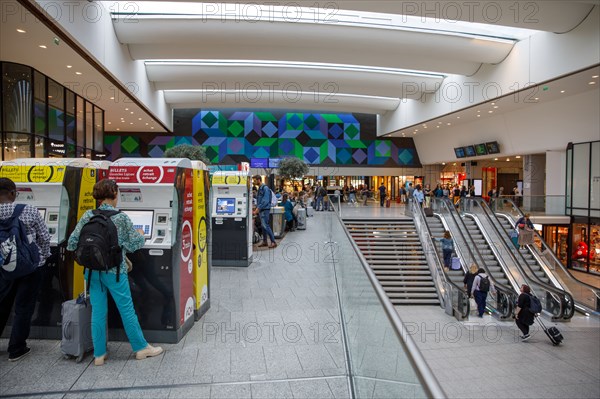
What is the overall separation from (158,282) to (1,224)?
4.89ft

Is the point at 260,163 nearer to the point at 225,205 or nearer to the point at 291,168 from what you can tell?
the point at 291,168

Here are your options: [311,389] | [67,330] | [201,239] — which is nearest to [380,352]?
[311,389]

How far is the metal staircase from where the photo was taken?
14.0 m

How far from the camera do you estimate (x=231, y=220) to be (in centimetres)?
909

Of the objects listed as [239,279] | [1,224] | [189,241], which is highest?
[1,224]

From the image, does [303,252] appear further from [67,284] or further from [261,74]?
[261,74]

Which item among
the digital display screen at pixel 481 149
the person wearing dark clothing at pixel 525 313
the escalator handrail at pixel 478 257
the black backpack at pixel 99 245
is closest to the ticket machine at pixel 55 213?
the black backpack at pixel 99 245

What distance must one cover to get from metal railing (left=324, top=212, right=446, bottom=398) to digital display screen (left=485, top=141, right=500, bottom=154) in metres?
22.6

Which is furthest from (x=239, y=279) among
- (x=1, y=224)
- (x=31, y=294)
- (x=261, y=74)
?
(x=261, y=74)

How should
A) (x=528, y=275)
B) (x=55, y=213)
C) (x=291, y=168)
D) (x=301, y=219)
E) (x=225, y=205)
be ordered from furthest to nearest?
(x=291, y=168)
(x=301, y=219)
(x=528, y=275)
(x=225, y=205)
(x=55, y=213)

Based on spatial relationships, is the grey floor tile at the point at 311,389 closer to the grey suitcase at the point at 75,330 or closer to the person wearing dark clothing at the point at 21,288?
the grey suitcase at the point at 75,330

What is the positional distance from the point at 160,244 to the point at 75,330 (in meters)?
1.09

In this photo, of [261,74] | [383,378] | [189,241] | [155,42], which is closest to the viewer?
[383,378]

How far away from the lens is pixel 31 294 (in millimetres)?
3908
